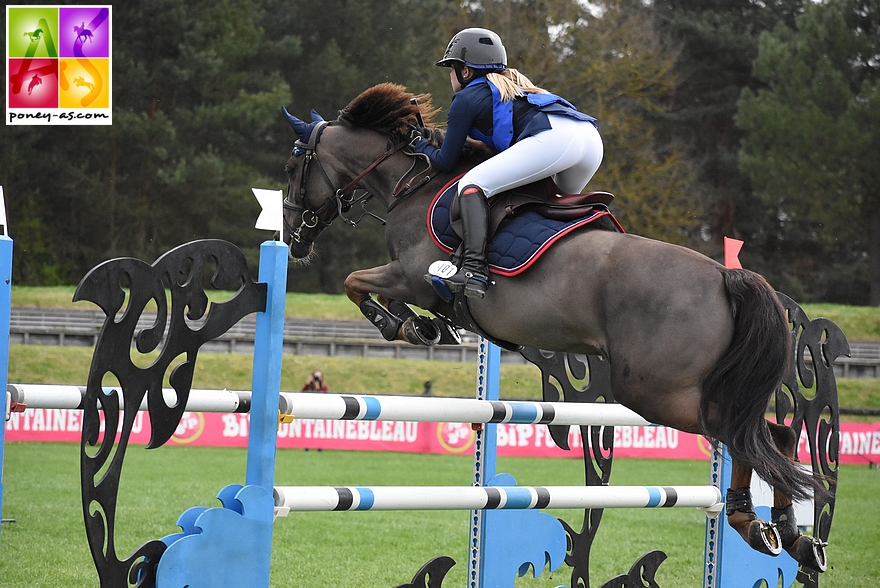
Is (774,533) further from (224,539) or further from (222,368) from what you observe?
(222,368)

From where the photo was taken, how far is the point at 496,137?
400cm

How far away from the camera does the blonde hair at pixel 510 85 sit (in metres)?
3.97

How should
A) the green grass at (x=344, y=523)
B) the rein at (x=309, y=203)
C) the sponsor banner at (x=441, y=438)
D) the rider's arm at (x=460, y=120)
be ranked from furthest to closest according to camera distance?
the sponsor banner at (x=441, y=438) < the green grass at (x=344, y=523) < the rein at (x=309, y=203) < the rider's arm at (x=460, y=120)

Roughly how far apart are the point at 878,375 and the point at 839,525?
16267 millimetres

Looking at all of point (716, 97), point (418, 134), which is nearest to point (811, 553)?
point (418, 134)

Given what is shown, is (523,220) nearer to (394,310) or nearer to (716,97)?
(394,310)

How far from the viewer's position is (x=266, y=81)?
1057 inches

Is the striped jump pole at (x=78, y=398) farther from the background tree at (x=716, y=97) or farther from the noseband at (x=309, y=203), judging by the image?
the background tree at (x=716, y=97)

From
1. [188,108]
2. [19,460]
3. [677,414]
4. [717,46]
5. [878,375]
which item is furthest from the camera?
[717,46]

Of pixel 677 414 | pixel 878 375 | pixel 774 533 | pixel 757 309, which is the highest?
pixel 757 309

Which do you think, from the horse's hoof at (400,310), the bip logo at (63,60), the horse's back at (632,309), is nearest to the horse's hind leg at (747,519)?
the horse's back at (632,309)

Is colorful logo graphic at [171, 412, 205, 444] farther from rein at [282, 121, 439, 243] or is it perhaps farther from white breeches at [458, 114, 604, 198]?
white breeches at [458, 114, 604, 198]

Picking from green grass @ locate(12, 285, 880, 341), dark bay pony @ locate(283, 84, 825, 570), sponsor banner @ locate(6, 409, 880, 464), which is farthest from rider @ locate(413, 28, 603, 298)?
green grass @ locate(12, 285, 880, 341)

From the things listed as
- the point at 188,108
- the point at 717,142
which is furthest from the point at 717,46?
the point at 188,108
